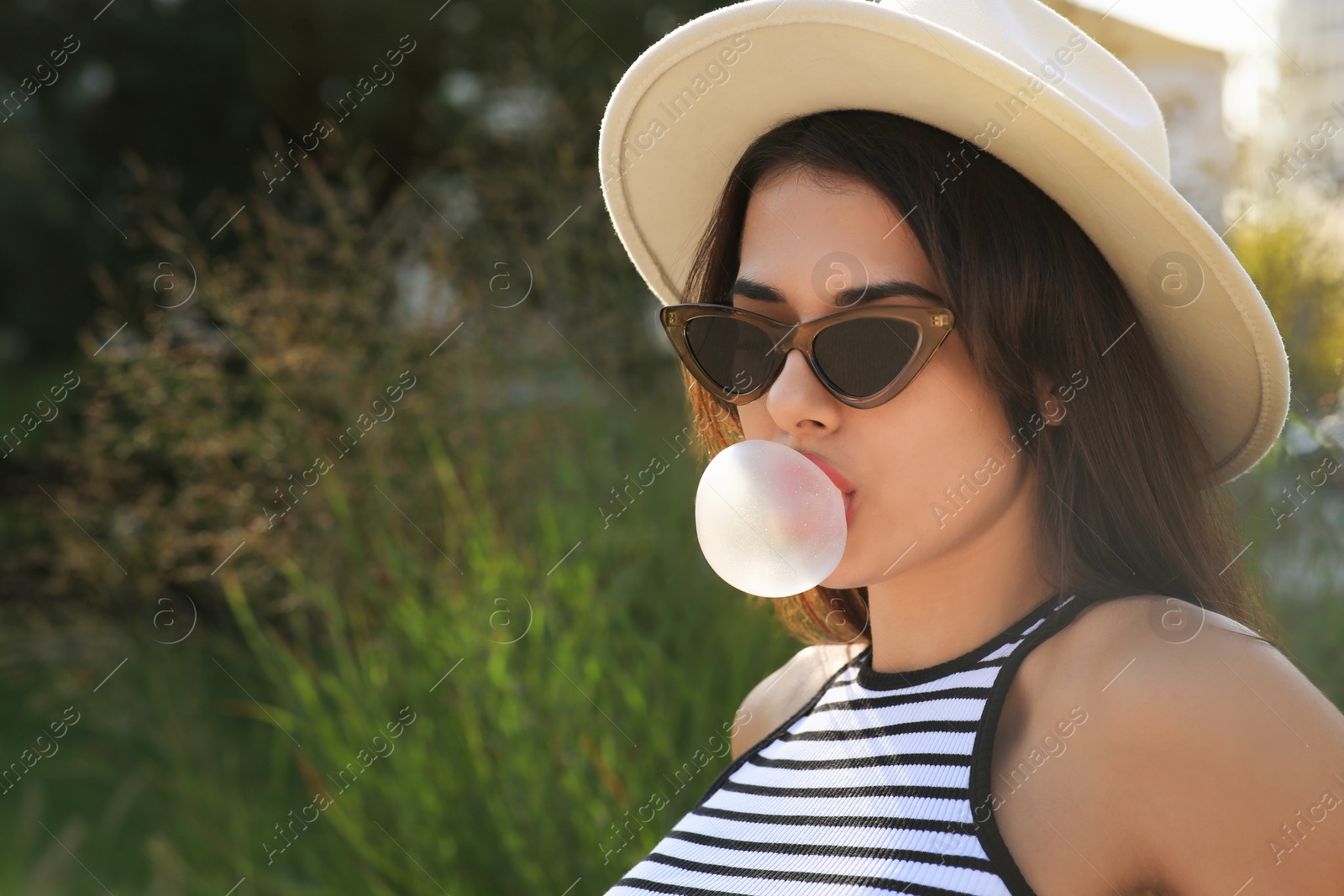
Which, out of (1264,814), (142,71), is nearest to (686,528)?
(1264,814)

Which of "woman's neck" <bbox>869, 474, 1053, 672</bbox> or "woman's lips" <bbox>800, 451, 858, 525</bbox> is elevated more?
"woman's lips" <bbox>800, 451, 858, 525</bbox>

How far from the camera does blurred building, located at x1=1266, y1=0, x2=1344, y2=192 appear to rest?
292 centimetres

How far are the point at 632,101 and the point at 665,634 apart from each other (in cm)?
160

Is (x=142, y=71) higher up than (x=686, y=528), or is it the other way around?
(x=142, y=71)

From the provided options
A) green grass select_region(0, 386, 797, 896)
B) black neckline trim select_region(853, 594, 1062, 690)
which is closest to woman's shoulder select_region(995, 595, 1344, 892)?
black neckline trim select_region(853, 594, 1062, 690)

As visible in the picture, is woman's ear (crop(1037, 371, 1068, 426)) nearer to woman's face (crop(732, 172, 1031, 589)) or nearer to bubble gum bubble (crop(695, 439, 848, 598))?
woman's face (crop(732, 172, 1031, 589))

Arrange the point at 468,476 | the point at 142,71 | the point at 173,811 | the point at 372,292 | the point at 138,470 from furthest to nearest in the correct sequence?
the point at 142,71
the point at 173,811
the point at 138,470
the point at 372,292
the point at 468,476

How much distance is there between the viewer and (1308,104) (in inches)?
124

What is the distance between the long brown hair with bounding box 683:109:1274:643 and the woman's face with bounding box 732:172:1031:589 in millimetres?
24

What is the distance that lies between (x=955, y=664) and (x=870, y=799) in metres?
0.17

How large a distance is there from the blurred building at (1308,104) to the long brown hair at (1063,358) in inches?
79.2

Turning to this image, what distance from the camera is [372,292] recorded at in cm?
321

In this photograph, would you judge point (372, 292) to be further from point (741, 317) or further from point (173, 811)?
point (741, 317)

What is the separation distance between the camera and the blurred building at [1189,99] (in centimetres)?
304
